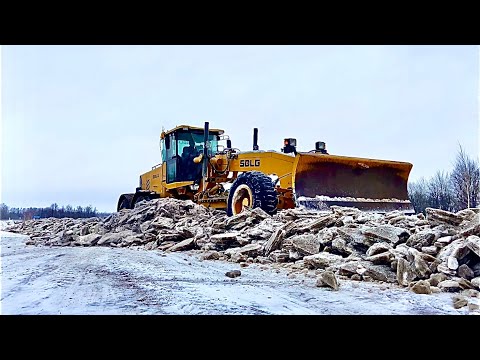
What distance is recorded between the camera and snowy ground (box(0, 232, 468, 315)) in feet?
8.76

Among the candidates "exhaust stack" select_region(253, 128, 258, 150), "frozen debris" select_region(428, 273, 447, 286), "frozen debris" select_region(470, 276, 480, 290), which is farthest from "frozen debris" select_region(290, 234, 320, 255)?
"exhaust stack" select_region(253, 128, 258, 150)

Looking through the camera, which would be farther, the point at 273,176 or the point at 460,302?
the point at 273,176

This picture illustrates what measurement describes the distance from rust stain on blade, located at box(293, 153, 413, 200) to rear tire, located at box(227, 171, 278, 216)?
1.22ft

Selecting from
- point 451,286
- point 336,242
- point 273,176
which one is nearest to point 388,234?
point 336,242

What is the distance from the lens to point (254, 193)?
21.3 ft

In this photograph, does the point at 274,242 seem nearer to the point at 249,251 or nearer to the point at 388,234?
the point at 249,251

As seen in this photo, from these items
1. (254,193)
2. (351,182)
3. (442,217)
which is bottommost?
(442,217)

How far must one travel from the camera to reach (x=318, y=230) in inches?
191

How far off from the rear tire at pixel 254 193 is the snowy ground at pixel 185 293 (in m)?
2.03

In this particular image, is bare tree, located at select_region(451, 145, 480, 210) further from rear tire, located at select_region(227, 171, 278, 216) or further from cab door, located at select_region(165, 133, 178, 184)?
cab door, located at select_region(165, 133, 178, 184)

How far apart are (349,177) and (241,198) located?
163 cm

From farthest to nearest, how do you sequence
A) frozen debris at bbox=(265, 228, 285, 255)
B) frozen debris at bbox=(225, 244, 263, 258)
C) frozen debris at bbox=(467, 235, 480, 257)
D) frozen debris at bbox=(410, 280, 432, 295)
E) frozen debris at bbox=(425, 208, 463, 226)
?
frozen debris at bbox=(225, 244, 263, 258)
frozen debris at bbox=(265, 228, 285, 255)
frozen debris at bbox=(425, 208, 463, 226)
frozen debris at bbox=(467, 235, 480, 257)
frozen debris at bbox=(410, 280, 432, 295)
